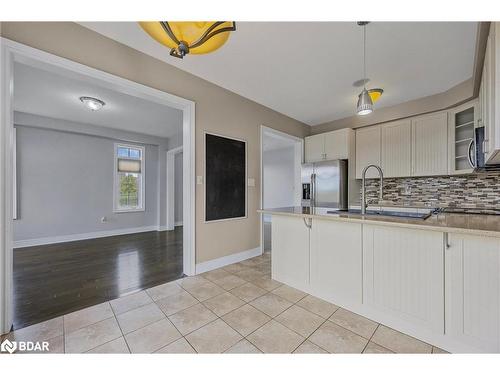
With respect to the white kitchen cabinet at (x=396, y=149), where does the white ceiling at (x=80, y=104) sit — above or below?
above

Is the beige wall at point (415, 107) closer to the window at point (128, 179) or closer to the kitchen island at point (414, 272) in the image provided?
the kitchen island at point (414, 272)

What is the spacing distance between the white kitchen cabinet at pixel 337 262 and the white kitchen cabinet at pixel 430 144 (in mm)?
2373

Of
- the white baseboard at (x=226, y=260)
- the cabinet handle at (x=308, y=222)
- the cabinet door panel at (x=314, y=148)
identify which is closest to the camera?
the cabinet handle at (x=308, y=222)

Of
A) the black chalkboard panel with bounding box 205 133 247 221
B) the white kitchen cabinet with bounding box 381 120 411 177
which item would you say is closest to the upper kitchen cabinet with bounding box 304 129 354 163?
the white kitchen cabinet with bounding box 381 120 411 177

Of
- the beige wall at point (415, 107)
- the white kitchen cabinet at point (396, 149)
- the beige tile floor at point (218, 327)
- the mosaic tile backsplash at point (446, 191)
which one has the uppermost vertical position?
the beige wall at point (415, 107)

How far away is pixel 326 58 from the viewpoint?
7.57ft

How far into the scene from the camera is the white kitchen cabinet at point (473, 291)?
120 cm

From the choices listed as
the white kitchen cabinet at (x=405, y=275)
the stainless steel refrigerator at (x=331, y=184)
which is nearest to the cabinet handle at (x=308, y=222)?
the white kitchen cabinet at (x=405, y=275)

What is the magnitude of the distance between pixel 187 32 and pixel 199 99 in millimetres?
1655

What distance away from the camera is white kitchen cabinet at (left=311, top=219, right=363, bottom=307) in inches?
70.8

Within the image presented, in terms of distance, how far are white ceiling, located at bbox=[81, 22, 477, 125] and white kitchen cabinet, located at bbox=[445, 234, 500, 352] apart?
1.86 metres

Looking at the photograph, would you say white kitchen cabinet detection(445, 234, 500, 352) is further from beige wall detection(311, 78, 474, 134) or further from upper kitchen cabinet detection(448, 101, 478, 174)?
beige wall detection(311, 78, 474, 134)

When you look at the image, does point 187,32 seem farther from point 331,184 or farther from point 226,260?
point 331,184
